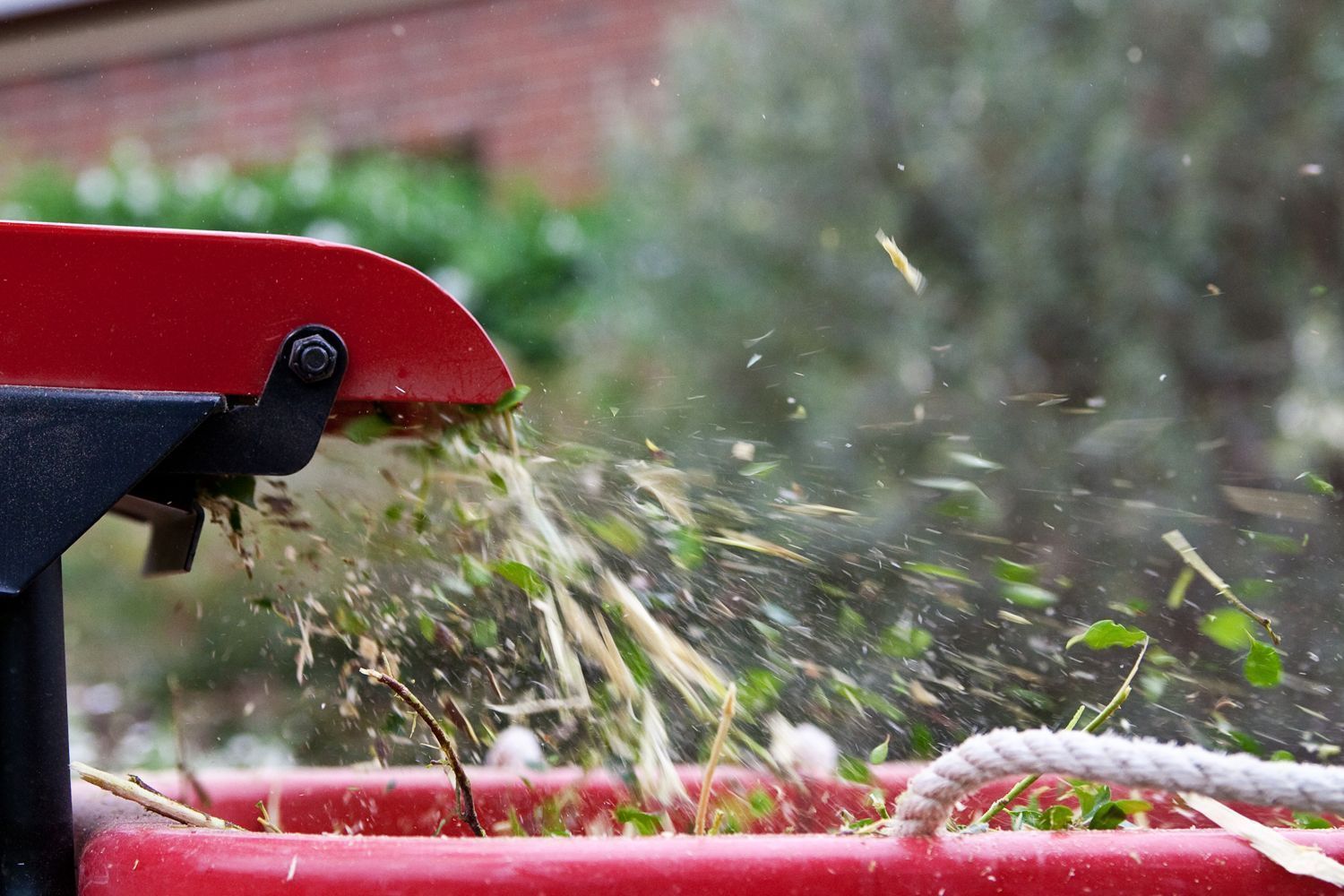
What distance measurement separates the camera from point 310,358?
0.96 metres

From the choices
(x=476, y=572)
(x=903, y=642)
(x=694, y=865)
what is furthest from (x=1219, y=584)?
(x=476, y=572)

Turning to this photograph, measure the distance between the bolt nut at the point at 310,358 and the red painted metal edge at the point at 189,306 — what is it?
0.02 meters

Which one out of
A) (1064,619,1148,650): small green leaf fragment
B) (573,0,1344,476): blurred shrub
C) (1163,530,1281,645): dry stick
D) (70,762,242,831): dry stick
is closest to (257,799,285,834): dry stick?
(70,762,242,831): dry stick

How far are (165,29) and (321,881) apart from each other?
5.40 metres

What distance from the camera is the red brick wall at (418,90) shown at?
4852mm

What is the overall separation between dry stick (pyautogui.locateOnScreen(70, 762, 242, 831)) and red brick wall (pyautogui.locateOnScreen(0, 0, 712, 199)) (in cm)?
383

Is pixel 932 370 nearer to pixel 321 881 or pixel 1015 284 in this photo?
pixel 1015 284

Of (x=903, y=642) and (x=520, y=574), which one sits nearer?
(x=520, y=574)

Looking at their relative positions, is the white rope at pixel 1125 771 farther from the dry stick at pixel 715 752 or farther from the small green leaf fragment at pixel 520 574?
the small green leaf fragment at pixel 520 574

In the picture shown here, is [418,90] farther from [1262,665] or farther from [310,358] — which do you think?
[1262,665]

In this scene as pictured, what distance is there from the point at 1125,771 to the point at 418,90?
4757mm

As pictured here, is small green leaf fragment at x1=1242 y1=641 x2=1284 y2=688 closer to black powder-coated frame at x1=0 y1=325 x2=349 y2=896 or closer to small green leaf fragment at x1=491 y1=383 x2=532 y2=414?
small green leaf fragment at x1=491 y1=383 x2=532 y2=414

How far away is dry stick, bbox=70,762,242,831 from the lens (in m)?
1.06

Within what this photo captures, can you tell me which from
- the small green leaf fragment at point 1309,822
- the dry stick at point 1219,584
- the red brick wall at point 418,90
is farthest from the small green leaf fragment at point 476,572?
the red brick wall at point 418,90
